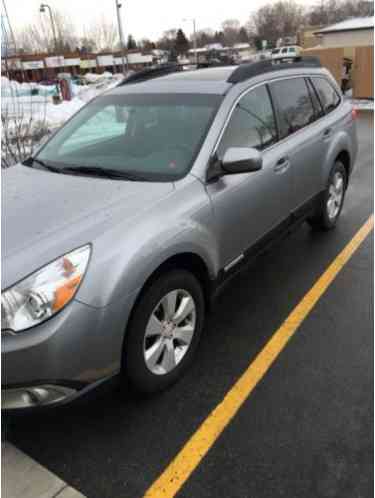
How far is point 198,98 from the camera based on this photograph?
3.24 m

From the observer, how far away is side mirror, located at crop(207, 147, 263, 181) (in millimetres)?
2830

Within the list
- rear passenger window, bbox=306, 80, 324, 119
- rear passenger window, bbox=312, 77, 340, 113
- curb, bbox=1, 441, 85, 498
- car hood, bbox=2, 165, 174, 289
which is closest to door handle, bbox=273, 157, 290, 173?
rear passenger window, bbox=306, 80, 324, 119

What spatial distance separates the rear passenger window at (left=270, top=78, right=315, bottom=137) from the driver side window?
167 millimetres

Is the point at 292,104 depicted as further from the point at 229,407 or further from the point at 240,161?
the point at 229,407

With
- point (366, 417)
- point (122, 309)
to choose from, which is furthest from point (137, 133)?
point (366, 417)

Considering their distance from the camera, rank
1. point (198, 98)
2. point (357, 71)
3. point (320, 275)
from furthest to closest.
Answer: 1. point (357, 71)
2. point (320, 275)
3. point (198, 98)

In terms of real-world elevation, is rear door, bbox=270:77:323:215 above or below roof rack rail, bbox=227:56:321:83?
below

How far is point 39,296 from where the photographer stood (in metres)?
2.00

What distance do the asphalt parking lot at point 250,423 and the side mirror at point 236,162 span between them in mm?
1198

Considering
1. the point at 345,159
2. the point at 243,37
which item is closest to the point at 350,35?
the point at 345,159

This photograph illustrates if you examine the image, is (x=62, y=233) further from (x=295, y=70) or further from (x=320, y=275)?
(x=295, y=70)

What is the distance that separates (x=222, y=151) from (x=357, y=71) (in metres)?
16.9

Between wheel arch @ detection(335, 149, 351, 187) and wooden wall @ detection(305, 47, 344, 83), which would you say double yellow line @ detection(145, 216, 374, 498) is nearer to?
wheel arch @ detection(335, 149, 351, 187)

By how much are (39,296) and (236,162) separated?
147 centimetres
